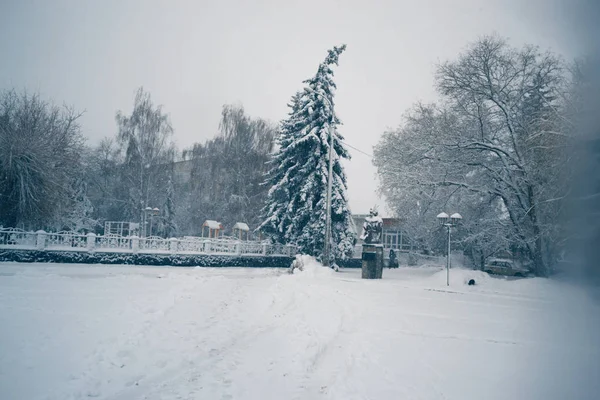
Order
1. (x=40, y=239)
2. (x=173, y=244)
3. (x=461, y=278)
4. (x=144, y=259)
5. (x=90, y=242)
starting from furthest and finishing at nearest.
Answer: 1. (x=173, y=244)
2. (x=144, y=259)
3. (x=90, y=242)
4. (x=40, y=239)
5. (x=461, y=278)

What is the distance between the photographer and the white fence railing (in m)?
16.3

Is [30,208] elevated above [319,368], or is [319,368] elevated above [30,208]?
[30,208]

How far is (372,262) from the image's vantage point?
16172 mm

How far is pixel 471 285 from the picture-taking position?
14.3 meters

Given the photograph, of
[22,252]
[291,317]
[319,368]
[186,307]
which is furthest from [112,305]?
[22,252]

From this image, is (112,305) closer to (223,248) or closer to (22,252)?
(22,252)

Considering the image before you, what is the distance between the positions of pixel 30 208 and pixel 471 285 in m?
21.4

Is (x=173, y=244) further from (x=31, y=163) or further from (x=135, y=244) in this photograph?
(x=31, y=163)

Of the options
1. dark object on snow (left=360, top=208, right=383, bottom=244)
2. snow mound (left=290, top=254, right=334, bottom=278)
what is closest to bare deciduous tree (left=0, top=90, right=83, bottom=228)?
snow mound (left=290, top=254, right=334, bottom=278)

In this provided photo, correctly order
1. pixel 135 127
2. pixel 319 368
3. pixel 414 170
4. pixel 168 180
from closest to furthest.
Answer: pixel 319 368 → pixel 414 170 → pixel 135 127 → pixel 168 180

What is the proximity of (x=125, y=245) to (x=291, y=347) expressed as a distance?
16392mm

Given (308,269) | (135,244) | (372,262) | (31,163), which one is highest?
(31,163)

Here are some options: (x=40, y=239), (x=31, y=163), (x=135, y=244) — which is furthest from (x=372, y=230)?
(x=31, y=163)

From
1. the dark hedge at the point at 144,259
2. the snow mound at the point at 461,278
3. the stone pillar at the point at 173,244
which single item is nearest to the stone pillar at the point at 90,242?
the dark hedge at the point at 144,259
